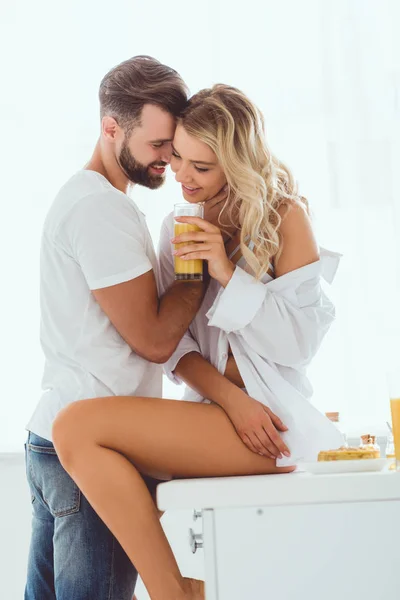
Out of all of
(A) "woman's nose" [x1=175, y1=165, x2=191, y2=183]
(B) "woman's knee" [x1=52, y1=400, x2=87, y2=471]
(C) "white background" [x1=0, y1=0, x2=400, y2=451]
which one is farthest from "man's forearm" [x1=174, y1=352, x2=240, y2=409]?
(C) "white background" [x1=0, y1=0, x2=400, y2=451]

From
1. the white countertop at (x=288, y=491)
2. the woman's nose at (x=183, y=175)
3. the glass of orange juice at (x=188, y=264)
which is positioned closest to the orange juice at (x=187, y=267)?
the glass of orange juice at (x=188, y=264)

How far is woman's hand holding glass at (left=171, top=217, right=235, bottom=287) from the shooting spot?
1.56 m

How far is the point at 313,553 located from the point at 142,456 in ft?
1.16

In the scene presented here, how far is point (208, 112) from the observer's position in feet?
5.72

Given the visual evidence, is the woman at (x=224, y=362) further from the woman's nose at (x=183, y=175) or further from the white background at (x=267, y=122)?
the white background at (x=267, y=122)

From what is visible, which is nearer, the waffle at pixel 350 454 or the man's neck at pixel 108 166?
the waffle at pixel 350 454

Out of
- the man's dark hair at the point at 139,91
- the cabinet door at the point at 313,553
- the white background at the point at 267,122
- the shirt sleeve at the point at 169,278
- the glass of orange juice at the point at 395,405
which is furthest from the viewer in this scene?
the white background at the point at 267,122

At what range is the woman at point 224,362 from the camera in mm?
1371

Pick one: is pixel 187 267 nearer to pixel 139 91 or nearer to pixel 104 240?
pixel 104 240

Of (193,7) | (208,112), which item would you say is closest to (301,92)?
(193,7)

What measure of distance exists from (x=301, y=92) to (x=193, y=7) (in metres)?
0.54

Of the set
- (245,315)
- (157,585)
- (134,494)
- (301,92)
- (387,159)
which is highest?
(301,92)

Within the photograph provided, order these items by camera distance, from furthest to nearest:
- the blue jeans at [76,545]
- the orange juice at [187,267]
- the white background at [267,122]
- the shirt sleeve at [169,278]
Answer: the white background at [267,122]
the shirt sleeve at [169,278]
the orange juice at [187,267]
the blue jeans at [76,545]

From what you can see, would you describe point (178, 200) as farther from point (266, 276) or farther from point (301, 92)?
point (266, 276)
